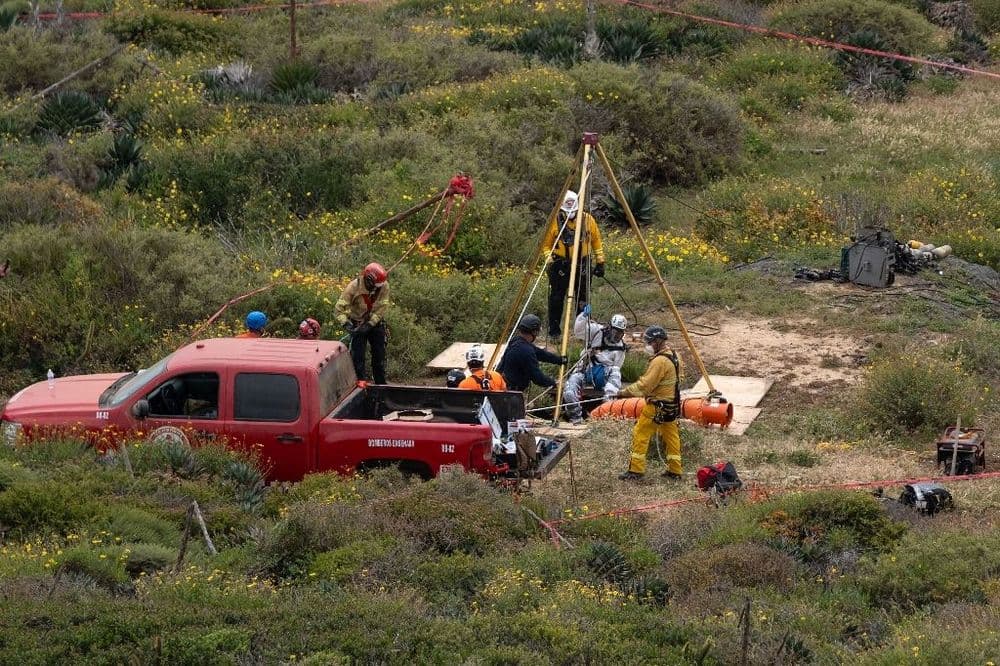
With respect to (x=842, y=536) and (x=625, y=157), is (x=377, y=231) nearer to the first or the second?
(x=625, y=157)

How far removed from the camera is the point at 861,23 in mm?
33688

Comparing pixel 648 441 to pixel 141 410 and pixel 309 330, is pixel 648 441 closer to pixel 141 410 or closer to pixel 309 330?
pixel 309 330

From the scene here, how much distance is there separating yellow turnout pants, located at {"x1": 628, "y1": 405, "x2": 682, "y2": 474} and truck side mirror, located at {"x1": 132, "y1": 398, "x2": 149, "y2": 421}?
4116mm

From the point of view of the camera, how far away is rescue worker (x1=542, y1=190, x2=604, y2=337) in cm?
1599

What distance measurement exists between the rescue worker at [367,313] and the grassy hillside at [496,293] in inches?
60.0

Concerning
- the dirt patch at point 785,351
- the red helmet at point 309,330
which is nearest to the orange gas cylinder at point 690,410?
the dirt patch at point 785,351

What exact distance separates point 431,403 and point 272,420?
151 centimetres

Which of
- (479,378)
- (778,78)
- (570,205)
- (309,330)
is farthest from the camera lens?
(778,78)

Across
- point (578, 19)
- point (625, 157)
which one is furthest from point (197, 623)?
point (578, 19)

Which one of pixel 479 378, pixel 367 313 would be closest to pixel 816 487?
pixel 479 378

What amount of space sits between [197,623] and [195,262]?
961 centimetres

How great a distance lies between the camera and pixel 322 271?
61.3 feet

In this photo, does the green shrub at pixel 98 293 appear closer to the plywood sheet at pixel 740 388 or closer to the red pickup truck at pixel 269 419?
the red pickup truck at pixel 269 419

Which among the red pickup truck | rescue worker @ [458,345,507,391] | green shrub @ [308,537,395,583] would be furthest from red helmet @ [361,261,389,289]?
green shrub @ [308,537,395,583]
